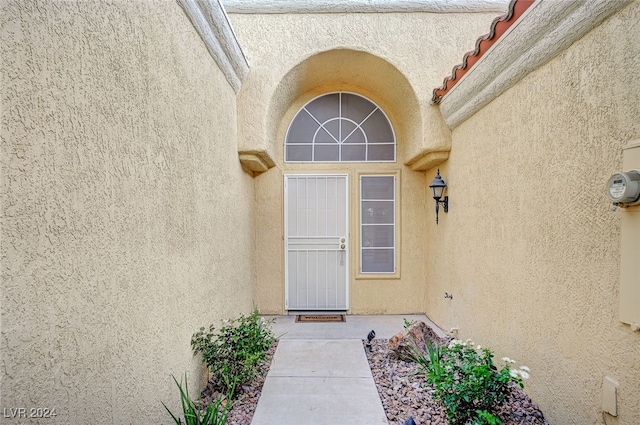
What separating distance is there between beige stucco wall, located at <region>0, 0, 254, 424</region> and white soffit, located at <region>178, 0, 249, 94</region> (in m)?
0.12

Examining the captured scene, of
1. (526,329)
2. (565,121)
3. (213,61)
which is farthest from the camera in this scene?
(213,61)

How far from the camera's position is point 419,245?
5648 mm

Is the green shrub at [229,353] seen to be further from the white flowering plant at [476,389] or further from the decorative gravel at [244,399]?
the white flowering plant at [476,389]

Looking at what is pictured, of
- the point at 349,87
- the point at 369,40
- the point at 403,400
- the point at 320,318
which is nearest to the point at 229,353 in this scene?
the point at 403,400

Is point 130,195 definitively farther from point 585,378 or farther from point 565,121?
point 585,378

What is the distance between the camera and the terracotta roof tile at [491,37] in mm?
2656

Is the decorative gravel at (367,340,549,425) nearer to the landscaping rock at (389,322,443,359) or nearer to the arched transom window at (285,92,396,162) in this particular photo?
the landscaping rock at (389,322,443,359)

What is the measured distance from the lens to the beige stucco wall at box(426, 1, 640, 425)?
1847 mm

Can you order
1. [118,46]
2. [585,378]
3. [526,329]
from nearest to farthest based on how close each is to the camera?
[118,46], [585,378], [526,329]

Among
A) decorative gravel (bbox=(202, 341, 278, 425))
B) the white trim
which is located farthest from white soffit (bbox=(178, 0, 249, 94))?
decorative gravel (bbox=(202, 341, 278, 425))

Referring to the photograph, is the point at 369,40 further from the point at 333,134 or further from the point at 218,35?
the point at 218,35

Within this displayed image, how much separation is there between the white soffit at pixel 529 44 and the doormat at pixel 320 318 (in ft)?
13.3

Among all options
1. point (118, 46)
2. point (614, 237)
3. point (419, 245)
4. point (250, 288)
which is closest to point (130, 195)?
point (118, 46)

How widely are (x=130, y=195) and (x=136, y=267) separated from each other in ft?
1.57
